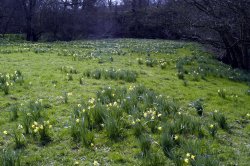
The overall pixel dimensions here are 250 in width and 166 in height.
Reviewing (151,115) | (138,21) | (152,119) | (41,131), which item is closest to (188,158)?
(152,119)

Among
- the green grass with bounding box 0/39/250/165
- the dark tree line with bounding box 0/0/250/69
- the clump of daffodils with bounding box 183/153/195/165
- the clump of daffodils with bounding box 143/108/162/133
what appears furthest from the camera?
the dark tree line with bounding box 0/0/250/69

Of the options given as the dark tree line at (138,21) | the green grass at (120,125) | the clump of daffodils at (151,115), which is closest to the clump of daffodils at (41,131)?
the green grass at (120,125)

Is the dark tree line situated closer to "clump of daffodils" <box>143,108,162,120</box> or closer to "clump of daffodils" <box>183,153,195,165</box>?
"clump of daffodils" <box>143,108,162,120</box>

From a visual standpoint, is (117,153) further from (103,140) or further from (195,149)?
(195,149)

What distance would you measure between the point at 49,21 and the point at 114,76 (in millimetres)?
27873

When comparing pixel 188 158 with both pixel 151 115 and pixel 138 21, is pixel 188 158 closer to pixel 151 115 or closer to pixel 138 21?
pixel 151 115

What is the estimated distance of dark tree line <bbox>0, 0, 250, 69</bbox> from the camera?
48.9 ft

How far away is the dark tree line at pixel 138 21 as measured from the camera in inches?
586

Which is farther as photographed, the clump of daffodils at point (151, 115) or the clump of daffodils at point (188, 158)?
the clump of daffodils at point (151, 115)

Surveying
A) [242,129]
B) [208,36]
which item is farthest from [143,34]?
[242,129]

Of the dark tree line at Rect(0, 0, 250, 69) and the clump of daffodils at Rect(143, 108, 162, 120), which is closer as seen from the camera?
the clump of daffodils at Rect(143, 108, 162, 120)

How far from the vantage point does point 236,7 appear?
12500 mm

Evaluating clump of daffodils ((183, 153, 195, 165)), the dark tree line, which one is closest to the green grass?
clump of daffodils ((183, 153, 195, 165))

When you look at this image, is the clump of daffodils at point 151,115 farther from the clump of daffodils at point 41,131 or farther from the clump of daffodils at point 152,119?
the clump of daffodils at point 41,131
